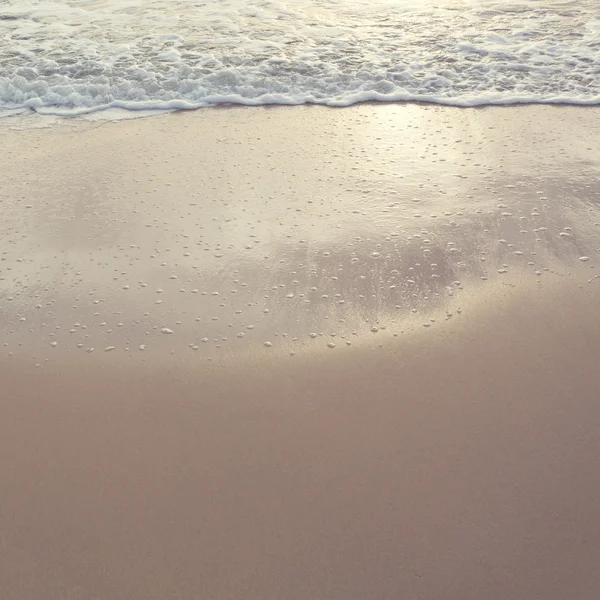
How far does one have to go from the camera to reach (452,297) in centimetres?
364

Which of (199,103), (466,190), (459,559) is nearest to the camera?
(459,559)

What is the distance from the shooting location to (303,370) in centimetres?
325

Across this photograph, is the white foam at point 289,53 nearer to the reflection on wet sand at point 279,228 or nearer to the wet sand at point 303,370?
the reflection on wet sand at point 279,228

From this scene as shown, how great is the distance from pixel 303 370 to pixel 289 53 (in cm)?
439

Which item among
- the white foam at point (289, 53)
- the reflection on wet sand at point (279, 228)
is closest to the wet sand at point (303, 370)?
the reflection on wet sand at point (279, 228)

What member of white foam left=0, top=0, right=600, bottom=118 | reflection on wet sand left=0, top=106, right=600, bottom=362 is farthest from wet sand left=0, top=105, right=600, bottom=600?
white foam left=0, top=0, right=600, bottom=118

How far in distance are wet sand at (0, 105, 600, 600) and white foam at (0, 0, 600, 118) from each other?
104 centimetres

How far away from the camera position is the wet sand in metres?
2.51

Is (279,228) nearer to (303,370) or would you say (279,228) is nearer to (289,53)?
(303,370)

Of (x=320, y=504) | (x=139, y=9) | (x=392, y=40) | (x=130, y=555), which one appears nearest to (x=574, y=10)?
(x=392, y=40)

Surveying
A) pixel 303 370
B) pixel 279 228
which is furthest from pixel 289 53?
pixel 303 370

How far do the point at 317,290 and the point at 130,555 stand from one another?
1.64 metres

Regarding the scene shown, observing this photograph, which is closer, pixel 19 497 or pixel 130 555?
pixel 130 555

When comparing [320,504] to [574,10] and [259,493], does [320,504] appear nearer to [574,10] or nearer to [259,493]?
[259,493]
